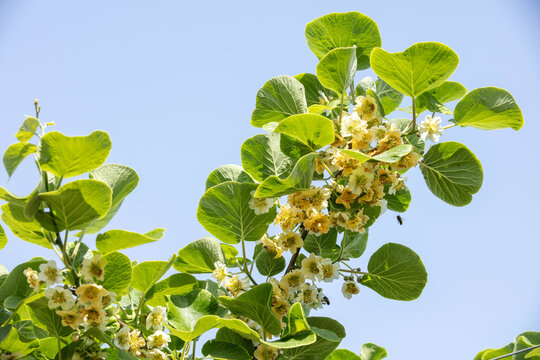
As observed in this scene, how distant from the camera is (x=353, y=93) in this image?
6.93ft

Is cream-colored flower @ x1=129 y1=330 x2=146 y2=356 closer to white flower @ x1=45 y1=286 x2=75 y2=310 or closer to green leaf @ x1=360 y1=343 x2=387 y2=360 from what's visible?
white flower @ x1=45 y1=286 x2=75 y2=310

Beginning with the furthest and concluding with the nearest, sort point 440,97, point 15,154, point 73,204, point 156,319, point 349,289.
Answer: point 440,97, point 349,289, point 156,319, point 15,154, point 73,204

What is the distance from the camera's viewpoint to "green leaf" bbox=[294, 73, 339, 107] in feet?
7.48

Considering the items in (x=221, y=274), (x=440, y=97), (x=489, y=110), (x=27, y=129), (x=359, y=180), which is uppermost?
(x=440, y=97)

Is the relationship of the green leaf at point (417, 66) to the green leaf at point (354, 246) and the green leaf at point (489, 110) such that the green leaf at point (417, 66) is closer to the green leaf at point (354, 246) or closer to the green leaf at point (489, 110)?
the green leaf at point (489, 110)

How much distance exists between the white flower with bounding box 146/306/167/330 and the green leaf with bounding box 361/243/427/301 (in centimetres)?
82

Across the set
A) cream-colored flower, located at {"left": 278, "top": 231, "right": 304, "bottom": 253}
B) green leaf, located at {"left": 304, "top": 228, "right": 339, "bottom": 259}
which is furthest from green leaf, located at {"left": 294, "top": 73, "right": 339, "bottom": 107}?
cream-colored flower, located at {"left": 278, "top": 231, "right": 304, "bottom": 253}

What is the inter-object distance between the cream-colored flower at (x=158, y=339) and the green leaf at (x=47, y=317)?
11.9 inches

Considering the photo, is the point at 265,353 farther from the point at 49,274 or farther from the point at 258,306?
the point at 49,274

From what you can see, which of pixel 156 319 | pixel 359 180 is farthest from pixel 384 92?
pixel 156 319

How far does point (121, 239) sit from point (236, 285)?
1.59ft

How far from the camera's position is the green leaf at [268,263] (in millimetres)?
1968

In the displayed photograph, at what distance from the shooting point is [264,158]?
77.4 inches

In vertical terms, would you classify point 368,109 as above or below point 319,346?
above
